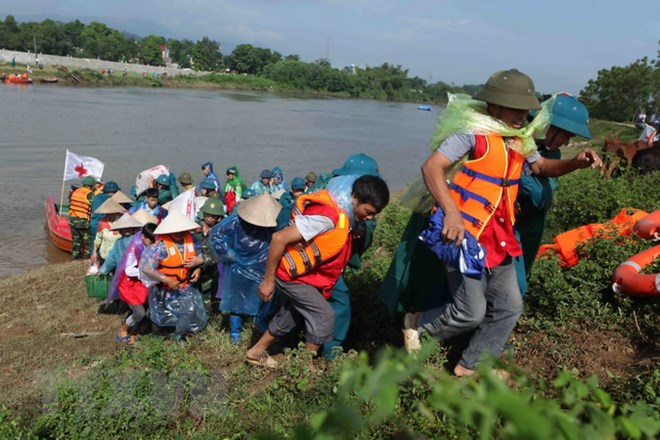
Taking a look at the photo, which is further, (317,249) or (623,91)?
(623,91)

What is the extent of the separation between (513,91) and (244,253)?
2780 mm

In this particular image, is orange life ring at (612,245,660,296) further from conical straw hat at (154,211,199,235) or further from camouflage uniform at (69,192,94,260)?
camouflage uniform at (69,192,94,260)

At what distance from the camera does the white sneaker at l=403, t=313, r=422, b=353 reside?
3.43 metres

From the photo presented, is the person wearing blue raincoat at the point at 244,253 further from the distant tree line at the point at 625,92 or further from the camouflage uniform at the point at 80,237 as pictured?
the distant tree line at the point at 625,92

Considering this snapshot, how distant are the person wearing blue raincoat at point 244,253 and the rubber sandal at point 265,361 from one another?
864 millimetres

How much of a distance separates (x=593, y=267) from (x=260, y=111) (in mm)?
40536

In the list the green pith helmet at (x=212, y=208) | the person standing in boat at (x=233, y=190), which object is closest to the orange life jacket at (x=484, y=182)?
the green pith helmet at (x=212, y=208)

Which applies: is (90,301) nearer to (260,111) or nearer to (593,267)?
(593,267)

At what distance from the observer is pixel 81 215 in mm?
10430

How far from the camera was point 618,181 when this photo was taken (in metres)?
7.46

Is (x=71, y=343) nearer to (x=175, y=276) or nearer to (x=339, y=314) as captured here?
(x=175, y=276)

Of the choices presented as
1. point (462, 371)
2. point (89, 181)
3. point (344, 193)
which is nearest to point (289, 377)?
point (462, 371)

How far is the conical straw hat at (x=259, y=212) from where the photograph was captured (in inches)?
193

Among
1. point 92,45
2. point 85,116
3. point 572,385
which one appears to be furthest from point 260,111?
point 92,45
